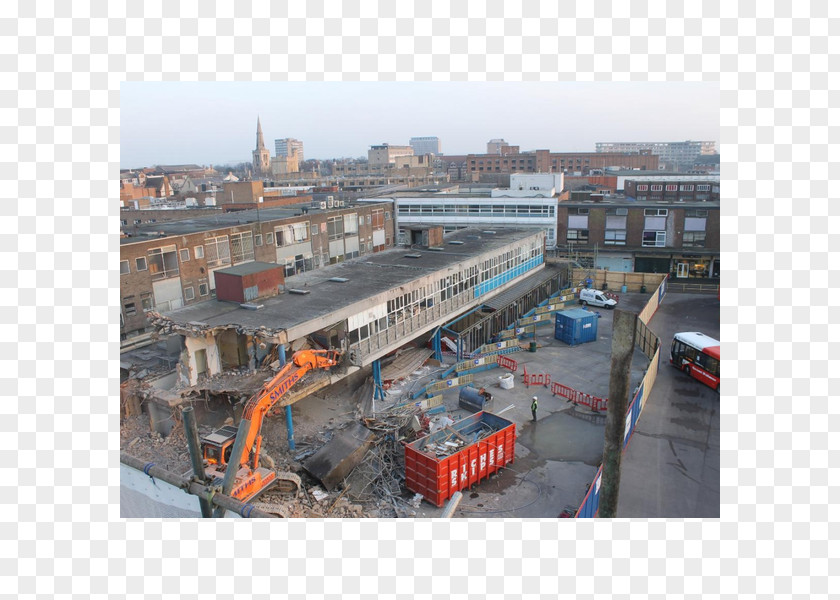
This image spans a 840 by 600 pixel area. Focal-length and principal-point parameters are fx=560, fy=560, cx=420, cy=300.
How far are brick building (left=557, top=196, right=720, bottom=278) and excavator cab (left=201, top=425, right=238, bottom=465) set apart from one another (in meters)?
37.3

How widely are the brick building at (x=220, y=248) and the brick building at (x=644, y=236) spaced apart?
17.0 meters

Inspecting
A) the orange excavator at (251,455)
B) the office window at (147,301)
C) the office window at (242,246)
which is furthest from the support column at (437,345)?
the office window at (147,301)

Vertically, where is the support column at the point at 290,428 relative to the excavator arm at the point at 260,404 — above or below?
below

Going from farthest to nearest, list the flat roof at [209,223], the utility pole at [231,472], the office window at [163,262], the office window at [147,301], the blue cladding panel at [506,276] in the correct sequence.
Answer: the blue cladding panel at [506,276] < the flat roof at [209,223] < the office window at [163,262] < the office window at [147,301] < the utility pole at [231,472]

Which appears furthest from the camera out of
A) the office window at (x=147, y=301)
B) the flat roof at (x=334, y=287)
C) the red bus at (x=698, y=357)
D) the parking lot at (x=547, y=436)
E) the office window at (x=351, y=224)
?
the office window at (x=351, y=224)

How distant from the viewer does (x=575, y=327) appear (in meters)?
30.0

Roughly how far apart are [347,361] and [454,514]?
23.9 feet

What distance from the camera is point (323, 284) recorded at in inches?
1001

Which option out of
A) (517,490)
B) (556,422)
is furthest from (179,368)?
(556,422)

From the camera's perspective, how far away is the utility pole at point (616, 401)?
33.1 ft

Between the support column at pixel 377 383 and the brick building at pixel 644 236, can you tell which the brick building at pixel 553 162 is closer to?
the brick building at pixel 644 236

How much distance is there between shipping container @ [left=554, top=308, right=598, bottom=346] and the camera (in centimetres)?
3008

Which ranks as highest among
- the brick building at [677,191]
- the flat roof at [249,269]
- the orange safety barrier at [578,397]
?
the brick building at [677,191]

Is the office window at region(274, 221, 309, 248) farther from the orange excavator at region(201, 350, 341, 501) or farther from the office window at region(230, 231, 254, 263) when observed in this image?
the orange excavator at region(201, 350, 341, 501)
